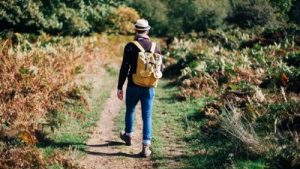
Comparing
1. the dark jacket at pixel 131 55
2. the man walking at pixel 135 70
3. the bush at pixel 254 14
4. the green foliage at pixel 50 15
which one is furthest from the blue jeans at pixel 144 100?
the bush at pixel 254 14

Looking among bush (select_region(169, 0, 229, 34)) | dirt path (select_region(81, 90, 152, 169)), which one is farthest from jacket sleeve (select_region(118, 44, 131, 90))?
bush (select_region(169, 0, 229, 34))

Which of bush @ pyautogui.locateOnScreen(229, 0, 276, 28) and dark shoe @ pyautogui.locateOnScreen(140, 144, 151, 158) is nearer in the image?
dark shoe @ pyautogui.locateOnScreen(140, 144, 151, 158)

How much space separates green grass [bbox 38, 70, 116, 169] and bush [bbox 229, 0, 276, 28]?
470 inches

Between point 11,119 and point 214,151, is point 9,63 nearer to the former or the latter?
point 11,119

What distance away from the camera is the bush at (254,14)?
22381 mm

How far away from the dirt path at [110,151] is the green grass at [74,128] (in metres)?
0.17

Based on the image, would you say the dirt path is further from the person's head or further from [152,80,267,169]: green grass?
the person's head

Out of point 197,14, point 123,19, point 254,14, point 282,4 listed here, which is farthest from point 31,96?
point 197,14

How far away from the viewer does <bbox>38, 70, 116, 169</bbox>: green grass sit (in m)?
7.58

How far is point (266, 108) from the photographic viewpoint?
9.08 m

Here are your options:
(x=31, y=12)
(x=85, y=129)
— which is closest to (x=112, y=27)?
(x=31, y=12)

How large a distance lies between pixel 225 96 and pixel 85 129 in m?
3.41

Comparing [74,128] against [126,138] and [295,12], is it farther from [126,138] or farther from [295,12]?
[295,12]

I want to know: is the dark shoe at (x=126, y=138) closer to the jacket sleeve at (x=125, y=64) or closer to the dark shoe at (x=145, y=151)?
the dark shoe at (x=145, y=151)
